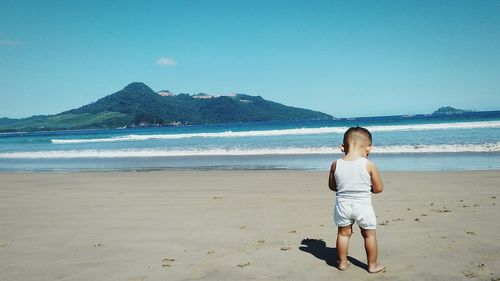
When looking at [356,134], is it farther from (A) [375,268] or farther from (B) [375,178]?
(A) [375,268]

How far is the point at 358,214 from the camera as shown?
3.64 m

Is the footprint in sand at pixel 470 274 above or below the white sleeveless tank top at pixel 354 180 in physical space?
below

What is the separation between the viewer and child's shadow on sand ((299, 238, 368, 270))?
3.93 m

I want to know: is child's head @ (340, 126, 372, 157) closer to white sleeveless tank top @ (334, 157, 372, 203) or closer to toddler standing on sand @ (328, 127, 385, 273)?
toddler standing on sand @ (328, 127, 385, 273)

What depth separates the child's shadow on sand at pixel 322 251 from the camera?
155 inches

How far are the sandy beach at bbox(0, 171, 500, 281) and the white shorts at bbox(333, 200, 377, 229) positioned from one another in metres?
0.48

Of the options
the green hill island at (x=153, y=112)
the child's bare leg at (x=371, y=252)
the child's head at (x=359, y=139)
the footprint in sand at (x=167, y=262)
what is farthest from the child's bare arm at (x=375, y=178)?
the green hill island at (x=153, y=112)

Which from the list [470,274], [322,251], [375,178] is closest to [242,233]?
[322,251]

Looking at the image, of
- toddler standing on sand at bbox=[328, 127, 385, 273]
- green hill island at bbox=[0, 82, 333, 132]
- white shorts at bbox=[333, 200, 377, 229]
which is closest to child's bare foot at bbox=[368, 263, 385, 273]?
toddler standing on sand at bbox=[328, 127, 385, 273]

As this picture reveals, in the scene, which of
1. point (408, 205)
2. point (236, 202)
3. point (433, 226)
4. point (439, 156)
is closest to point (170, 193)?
point (236, 202)

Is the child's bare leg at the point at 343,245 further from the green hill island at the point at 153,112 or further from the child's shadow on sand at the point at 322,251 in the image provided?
the green hill island at the point at 153,112

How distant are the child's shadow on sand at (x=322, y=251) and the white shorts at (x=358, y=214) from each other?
49 centimetres

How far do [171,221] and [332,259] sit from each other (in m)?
2.85

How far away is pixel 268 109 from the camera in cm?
17875
